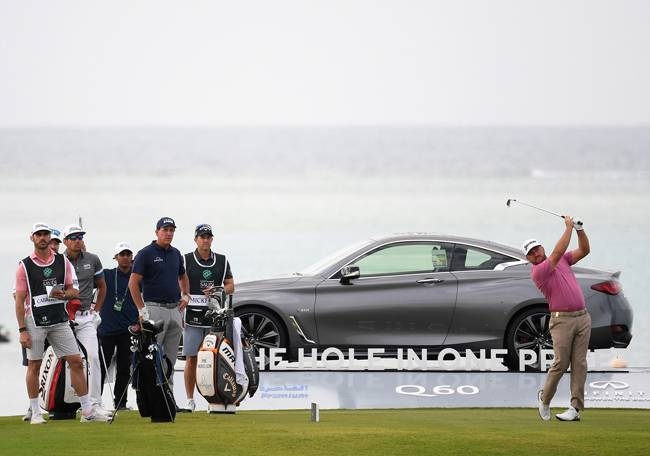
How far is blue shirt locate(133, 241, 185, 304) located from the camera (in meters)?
15.5

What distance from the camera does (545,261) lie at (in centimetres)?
1465

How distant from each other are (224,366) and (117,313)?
60.7 inches

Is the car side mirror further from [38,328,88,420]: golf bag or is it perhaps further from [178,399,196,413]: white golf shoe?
[38,328,88,420]: golf bag

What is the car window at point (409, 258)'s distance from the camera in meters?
18.1

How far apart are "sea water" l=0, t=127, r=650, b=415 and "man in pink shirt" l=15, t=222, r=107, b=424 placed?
2593 mm

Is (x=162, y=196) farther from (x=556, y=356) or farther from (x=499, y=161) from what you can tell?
(x=556, y=356)

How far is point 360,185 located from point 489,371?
10275 cm

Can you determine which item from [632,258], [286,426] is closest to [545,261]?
[286,426]

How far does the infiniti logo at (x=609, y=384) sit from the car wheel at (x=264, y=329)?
3200mm

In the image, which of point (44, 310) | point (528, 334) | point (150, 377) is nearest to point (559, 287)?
point (528, 334)

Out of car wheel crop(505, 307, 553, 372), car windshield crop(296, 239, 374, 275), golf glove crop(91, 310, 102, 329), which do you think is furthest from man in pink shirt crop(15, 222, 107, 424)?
car wheel crop(505, 307, 553, 372)

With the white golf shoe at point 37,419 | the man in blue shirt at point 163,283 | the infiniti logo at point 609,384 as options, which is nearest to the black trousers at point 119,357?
the man in blue shirt at point 163,283

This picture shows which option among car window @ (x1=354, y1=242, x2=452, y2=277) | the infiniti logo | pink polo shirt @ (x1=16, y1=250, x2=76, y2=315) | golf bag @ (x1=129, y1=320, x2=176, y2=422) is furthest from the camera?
car window @ (x1=354, y1=242, x2=452, y2=277)

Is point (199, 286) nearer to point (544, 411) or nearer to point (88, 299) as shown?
point (88, 299)
